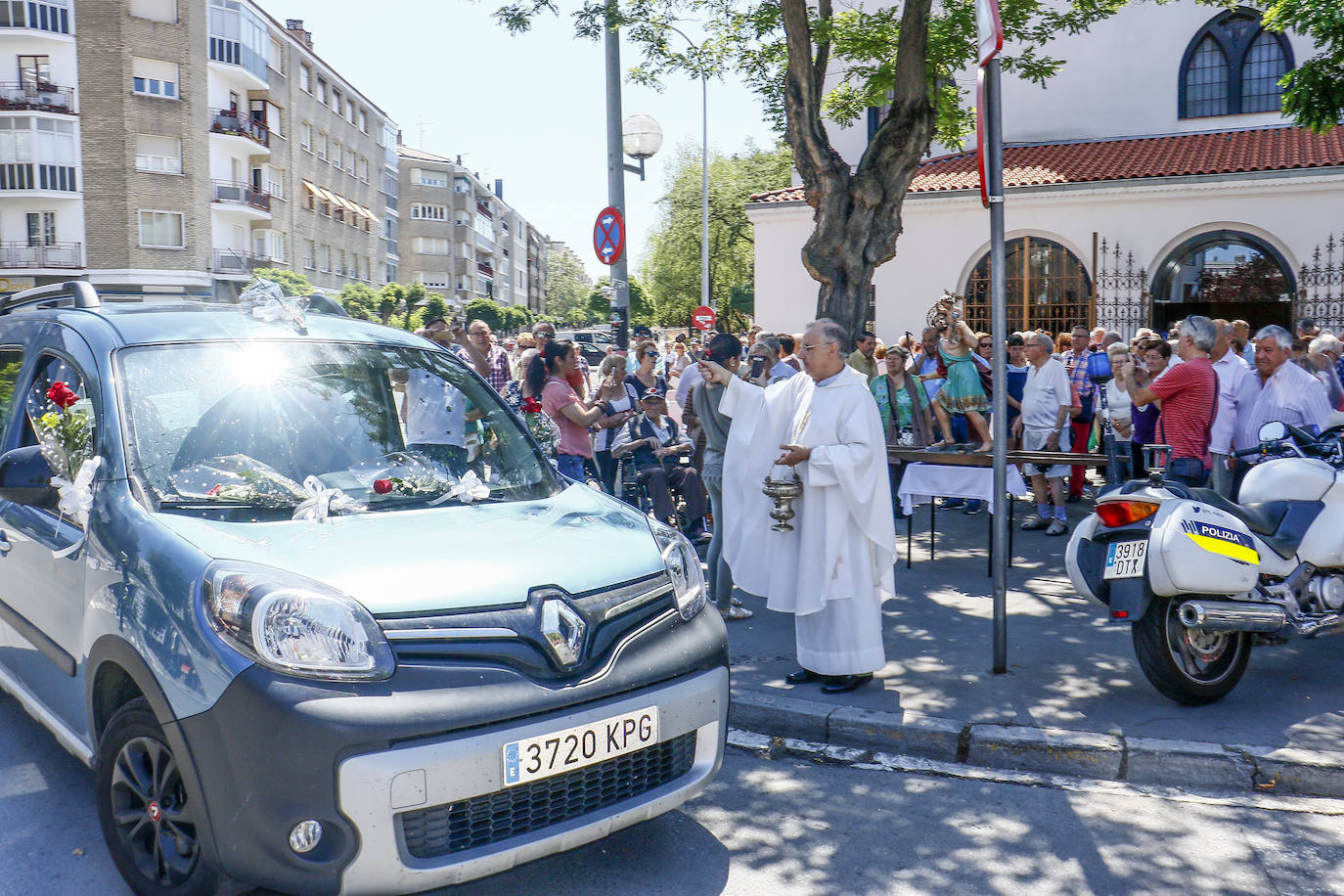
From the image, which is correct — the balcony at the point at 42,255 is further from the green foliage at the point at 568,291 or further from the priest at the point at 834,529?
the green foliage at the point at 568,291

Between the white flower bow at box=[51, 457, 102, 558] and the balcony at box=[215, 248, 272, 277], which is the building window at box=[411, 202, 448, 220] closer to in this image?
the balcony at box=[215, 248, 272, 277]

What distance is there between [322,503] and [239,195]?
46.0 metres

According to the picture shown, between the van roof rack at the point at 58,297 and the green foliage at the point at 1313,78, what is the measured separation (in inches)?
329

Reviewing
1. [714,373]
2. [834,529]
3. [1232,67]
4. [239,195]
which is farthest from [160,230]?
[834,529]

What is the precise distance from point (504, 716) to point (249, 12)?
4921 centimetres

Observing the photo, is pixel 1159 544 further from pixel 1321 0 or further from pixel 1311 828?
pixel 1321 0

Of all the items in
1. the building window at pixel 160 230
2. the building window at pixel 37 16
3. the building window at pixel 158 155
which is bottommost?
the building window at pixel 160 230

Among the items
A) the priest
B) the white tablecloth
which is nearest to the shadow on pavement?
the priest

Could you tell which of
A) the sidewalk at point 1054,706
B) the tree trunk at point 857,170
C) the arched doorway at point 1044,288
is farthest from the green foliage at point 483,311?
the sidewalk at point 1054,706

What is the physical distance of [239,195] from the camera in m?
45.3

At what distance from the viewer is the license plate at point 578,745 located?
9.90 feet

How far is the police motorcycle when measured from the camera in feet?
16.8

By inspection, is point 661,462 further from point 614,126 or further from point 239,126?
point 239,126

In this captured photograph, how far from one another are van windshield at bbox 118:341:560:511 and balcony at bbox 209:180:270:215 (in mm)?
43947
